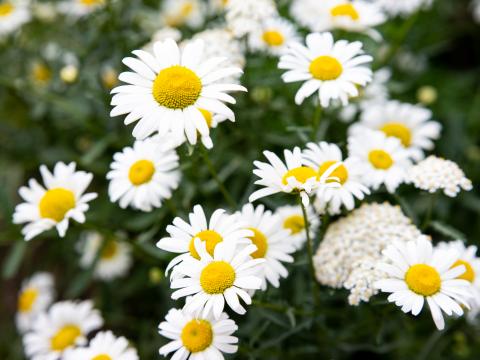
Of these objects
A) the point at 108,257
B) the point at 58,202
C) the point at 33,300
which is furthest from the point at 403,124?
the point at 33,300

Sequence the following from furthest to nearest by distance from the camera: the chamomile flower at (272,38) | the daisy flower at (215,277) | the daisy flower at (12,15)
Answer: the daisy flower at (12,15), the chamomile flower at (272,38), the daisy flower at (215,277)

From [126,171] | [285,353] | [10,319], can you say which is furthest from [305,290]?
[10,319]

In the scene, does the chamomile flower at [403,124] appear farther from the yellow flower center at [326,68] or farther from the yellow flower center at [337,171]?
the yellow flower center at [337,171]

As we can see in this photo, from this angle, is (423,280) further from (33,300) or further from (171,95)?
(33,300)

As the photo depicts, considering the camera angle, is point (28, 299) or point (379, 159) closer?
point (379, 159)

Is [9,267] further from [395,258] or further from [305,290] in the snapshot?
[395,258]

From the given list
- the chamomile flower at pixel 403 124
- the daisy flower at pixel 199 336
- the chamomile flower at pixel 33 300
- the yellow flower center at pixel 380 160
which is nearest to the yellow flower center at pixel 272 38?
the chamomile flower at pixel 403 124
